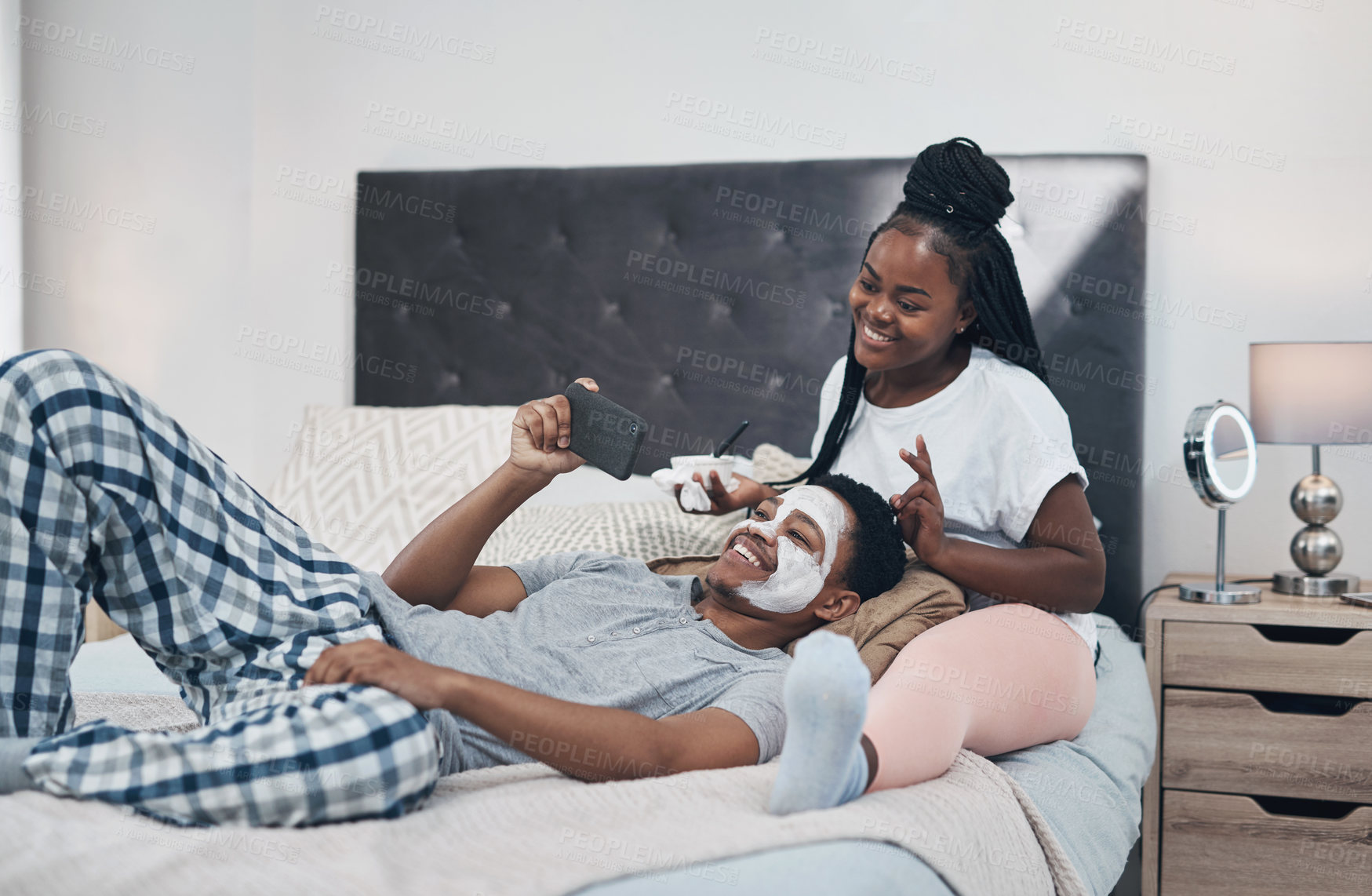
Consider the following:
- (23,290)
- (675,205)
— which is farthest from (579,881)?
(23,290)

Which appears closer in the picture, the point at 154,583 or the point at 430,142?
the point at 154,583

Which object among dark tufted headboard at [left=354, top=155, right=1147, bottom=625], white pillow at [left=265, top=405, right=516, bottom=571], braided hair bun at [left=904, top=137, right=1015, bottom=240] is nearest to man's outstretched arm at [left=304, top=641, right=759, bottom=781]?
braided hair bun at [left=904, top=137, right=1015, bottom=240]

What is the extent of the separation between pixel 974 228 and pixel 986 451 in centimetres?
35

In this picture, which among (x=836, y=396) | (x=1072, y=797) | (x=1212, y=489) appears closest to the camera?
(x=1072, y=797)

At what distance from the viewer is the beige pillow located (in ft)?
4.40

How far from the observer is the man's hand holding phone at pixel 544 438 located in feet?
4.80

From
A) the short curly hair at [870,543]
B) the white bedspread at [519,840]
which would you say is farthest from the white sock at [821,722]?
the short curly hair at [870,543]

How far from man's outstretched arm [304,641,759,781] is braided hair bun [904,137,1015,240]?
2.97ft

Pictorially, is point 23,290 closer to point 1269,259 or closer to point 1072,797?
point 1072,797

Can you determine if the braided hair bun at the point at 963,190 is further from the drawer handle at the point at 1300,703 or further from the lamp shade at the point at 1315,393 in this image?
the drawer handle at the point at 1300,703

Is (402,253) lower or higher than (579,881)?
higher

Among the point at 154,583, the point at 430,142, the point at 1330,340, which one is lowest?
the point at 154,583

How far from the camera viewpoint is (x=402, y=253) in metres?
2.75

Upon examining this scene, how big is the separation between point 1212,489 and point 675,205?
1.39 meters
